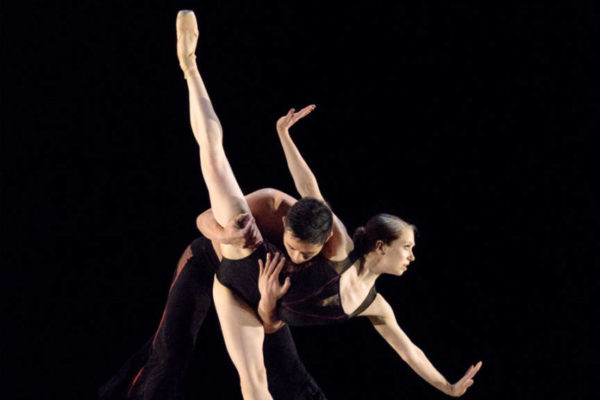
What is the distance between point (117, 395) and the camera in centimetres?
259

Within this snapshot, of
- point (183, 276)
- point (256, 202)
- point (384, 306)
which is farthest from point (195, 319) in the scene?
point (384, 306)

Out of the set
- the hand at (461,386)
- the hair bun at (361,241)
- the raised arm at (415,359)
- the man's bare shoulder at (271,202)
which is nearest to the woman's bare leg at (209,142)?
the man's bare shoulder at (271,202)

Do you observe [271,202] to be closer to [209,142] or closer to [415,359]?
[209,142]

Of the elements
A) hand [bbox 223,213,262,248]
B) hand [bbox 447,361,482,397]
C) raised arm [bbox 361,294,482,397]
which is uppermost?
hand [bbox 223,213,262,248]

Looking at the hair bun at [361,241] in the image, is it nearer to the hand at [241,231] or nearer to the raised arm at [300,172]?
the raised arm at [300,172]

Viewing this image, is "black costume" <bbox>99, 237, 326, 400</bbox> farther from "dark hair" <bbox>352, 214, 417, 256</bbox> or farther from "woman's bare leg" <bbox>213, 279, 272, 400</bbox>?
"dark hair" <bbox>352, 214, 417, 256</bbox>

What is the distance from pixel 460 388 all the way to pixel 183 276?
1.17 metres

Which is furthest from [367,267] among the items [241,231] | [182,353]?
[182,353]

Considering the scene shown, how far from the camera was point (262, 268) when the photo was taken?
7.13 feet

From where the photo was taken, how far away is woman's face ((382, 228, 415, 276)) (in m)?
2.23

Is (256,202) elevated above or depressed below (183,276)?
above

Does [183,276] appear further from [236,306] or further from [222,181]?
[222,181]

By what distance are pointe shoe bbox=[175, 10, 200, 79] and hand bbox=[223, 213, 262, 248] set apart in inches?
21.6

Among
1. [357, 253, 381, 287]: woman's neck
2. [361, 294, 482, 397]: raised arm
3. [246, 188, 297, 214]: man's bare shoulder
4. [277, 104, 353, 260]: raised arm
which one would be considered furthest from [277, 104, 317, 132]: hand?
[361, 294, 482, 397]: raised arm
